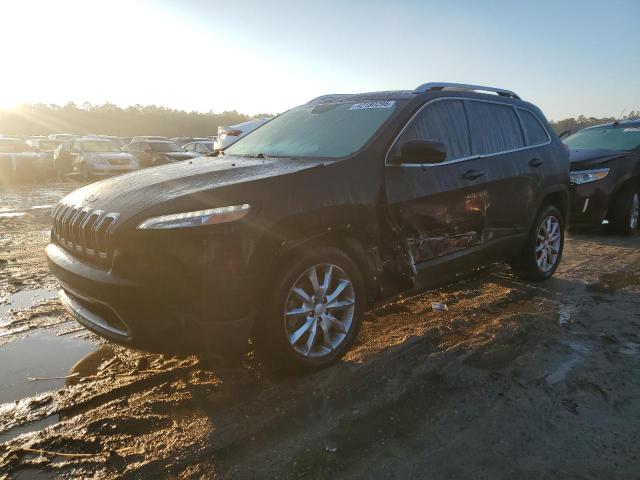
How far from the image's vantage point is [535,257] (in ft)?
16.8

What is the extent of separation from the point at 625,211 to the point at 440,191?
571cm

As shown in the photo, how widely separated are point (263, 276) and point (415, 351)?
139 cm

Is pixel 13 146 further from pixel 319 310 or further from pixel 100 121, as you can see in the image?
pixel 100 121

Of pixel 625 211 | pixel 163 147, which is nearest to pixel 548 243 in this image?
pixel 625 211

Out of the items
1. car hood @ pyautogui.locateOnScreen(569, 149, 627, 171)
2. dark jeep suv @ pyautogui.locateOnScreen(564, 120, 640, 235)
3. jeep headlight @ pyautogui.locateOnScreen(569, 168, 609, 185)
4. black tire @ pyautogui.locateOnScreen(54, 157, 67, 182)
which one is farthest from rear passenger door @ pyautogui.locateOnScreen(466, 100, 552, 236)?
black tire @ pyautogui.locateOnScreen(54, 157, 67, 182)

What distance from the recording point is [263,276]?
2.79 metres

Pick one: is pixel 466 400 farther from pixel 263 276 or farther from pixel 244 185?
pixel 244 185

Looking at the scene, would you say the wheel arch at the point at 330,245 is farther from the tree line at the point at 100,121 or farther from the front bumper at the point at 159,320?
the tree line at the point at 100,121

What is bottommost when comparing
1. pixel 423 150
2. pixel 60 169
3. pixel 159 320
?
pixel 60 169

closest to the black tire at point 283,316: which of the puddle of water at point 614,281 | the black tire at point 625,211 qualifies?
the puddle of water at point 614,281

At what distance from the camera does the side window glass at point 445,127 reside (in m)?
3.78

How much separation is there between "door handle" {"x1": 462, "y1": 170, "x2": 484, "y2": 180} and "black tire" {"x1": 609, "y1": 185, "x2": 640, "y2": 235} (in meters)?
5.05

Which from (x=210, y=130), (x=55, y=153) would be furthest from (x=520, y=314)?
(x=210, y=130)

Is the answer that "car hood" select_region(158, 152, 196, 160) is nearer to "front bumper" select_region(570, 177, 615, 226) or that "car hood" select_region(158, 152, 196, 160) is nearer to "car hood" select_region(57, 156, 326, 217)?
"front bumper" select_region(570, 177, 615, 226)
